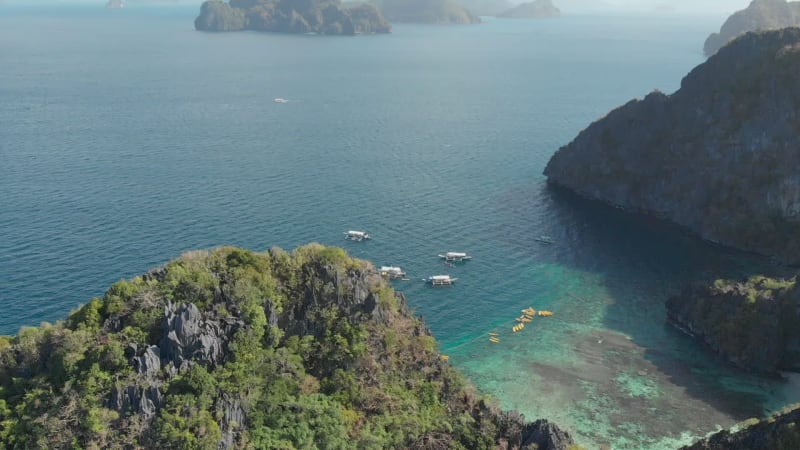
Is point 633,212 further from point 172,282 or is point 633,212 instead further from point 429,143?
point 172,282

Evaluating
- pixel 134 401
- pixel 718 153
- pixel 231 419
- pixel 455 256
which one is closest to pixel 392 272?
pixel 455 256

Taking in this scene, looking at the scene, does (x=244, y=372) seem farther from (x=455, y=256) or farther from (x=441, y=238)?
(x=441, y=238)

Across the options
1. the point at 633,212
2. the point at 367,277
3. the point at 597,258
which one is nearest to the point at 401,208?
the point at 597,258

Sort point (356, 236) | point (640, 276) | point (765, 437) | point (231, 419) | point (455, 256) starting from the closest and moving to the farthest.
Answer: point (231, 419)
point (765, 437)
point (640, 276)
point (455, 256)
point (356, 236)

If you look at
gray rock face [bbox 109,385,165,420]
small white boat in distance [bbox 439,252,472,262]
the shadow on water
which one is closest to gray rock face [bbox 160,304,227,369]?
gray rock face [bbox 109,385,165,420]

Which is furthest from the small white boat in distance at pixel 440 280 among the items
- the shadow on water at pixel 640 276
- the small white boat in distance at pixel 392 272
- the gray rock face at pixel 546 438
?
the gray rock face at pixel 546 438
